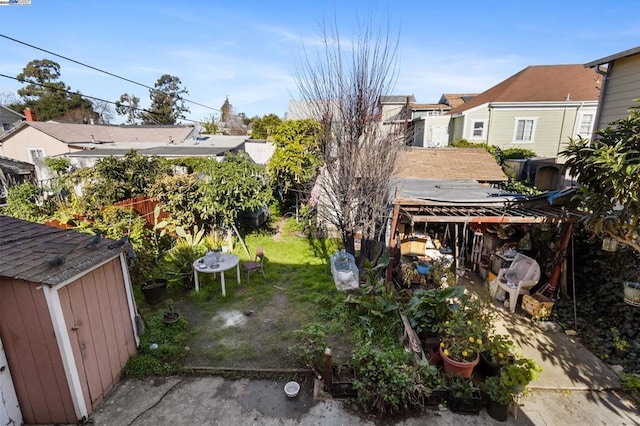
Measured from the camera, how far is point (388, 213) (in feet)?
23.9

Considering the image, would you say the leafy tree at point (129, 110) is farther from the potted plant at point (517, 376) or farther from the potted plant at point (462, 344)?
the potted plant at point (517, 376)

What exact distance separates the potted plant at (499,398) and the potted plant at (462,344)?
30 centimetres

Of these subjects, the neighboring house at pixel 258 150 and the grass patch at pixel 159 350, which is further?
the neighboring house at pixel 258 150

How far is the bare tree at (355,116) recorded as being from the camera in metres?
6.10

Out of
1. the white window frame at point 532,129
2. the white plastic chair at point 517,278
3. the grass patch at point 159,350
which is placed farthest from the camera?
the white window frame at point 532,129

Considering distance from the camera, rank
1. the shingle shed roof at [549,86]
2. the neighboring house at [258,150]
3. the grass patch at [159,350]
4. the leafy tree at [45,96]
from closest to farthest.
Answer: the grass patch at [159,350], the shingle shed roof at [549,86], the neighboring house at [258,150], the leafy tree at [45,96]

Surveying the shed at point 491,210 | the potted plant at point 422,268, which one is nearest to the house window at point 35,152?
the shed at point 491,210

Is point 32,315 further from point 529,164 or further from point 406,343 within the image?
point 529,164

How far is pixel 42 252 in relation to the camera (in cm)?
346

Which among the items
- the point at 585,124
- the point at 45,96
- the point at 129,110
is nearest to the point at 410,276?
the point at 585,124

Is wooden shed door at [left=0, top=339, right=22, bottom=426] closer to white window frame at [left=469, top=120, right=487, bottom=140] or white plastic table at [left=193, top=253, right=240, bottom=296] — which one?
white plastic table at [left=193, top=253, right=240, bottom=296]

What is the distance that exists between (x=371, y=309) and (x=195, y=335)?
10.3ft

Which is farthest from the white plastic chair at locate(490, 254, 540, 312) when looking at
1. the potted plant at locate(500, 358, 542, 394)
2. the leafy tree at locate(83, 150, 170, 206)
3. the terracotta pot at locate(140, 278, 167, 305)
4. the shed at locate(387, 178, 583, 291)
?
the leafy tree at locate(83, 150, 170, 206)

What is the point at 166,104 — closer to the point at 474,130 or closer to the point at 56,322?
the point at 474,130
